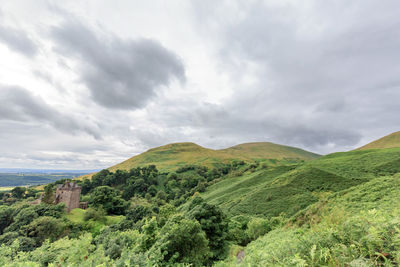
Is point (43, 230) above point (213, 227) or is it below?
below

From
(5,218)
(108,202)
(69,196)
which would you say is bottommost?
(108,202)

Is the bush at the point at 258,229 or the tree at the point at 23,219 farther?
the tree at the point at 23,219

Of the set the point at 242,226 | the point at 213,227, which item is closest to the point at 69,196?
the point at 213,227

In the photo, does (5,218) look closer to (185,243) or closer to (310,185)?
(185,243)

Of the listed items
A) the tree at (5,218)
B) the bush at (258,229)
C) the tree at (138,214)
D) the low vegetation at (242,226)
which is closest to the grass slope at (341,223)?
the low vegetation at (242,226)

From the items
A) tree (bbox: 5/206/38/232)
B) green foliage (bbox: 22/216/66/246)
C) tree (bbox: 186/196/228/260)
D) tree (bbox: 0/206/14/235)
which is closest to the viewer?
tree (bbox: 186/196/228/260)

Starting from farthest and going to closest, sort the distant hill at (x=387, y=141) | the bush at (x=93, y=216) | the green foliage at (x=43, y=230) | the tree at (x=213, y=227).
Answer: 1. the distant hill at (x=387, y=141)
2. the bush at (x=93, y=216)
3. the green foliage at (x=43, y=230)
4. the tree at (x=213, y=227)

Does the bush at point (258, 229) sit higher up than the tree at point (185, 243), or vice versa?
the tree at point (185, 243)

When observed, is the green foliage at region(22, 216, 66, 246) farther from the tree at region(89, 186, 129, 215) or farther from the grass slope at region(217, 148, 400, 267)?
the grass slope at region(217, 148, 400, 267)

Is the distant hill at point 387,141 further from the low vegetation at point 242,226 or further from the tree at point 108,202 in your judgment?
the tree at point 108,202

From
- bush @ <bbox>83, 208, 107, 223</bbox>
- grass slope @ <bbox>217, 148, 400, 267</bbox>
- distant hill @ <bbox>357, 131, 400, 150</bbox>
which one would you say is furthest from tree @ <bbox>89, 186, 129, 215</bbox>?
distant hill @ <bbox>357, 131, 400, 150</bbox>

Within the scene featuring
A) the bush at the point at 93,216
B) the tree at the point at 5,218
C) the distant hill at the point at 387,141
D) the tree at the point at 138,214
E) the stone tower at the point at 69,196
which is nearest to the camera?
the tree at the point at 138,214

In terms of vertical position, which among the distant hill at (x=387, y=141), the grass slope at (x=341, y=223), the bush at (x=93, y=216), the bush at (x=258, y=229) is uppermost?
the distant hill at (x=387, y=141)

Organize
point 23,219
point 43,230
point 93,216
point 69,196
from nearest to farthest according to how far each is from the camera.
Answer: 1. point 43,230
2. point 23,219
3. point 93,216
4. point 69,196
